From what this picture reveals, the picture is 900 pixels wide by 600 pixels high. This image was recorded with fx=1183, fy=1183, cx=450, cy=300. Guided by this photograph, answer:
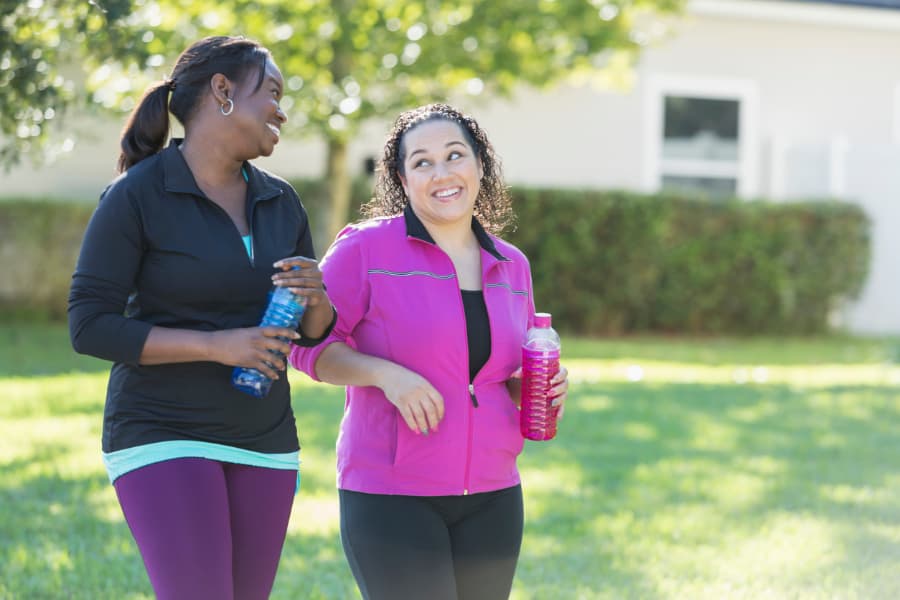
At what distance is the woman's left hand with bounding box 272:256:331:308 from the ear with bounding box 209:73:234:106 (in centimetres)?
47

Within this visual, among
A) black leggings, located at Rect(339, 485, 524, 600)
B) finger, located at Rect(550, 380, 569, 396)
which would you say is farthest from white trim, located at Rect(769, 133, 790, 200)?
black leggings, located at Rect(339, 485, 524, 600)

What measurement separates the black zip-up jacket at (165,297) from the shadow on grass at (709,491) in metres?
2.54

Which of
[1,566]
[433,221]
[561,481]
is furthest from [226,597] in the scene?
[561,481]

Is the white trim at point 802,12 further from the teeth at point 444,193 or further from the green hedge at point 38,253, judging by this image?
the teeth at point 444,193

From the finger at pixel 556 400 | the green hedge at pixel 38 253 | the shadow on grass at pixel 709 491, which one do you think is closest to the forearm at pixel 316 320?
the finger at pixel 556 400

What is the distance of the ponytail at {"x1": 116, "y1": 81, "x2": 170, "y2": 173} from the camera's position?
3.21 m

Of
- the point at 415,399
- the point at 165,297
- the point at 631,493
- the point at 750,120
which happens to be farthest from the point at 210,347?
the point at 750,120

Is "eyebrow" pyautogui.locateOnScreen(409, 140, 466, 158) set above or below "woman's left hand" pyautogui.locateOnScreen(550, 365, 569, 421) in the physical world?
above

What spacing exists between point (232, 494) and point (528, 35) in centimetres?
1058

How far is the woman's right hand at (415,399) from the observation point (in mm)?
3139

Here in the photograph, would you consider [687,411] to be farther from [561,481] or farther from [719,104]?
[719,104]

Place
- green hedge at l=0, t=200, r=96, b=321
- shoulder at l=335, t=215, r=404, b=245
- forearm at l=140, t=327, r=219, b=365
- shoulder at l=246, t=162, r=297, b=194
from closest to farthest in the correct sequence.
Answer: forearm at l=140, t=327, r=219, b=365, shoulder at l=246, t=162, r=297, b=194, shoulder at l=335, t=215, r=404, b=245, green hedge at l=0, t=200, r=96, b=321

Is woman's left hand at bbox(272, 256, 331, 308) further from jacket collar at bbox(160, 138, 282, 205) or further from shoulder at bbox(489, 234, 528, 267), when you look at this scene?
shoulder at bbox(489, 234, 528, 267)

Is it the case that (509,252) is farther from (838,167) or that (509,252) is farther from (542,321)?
(838,167)
